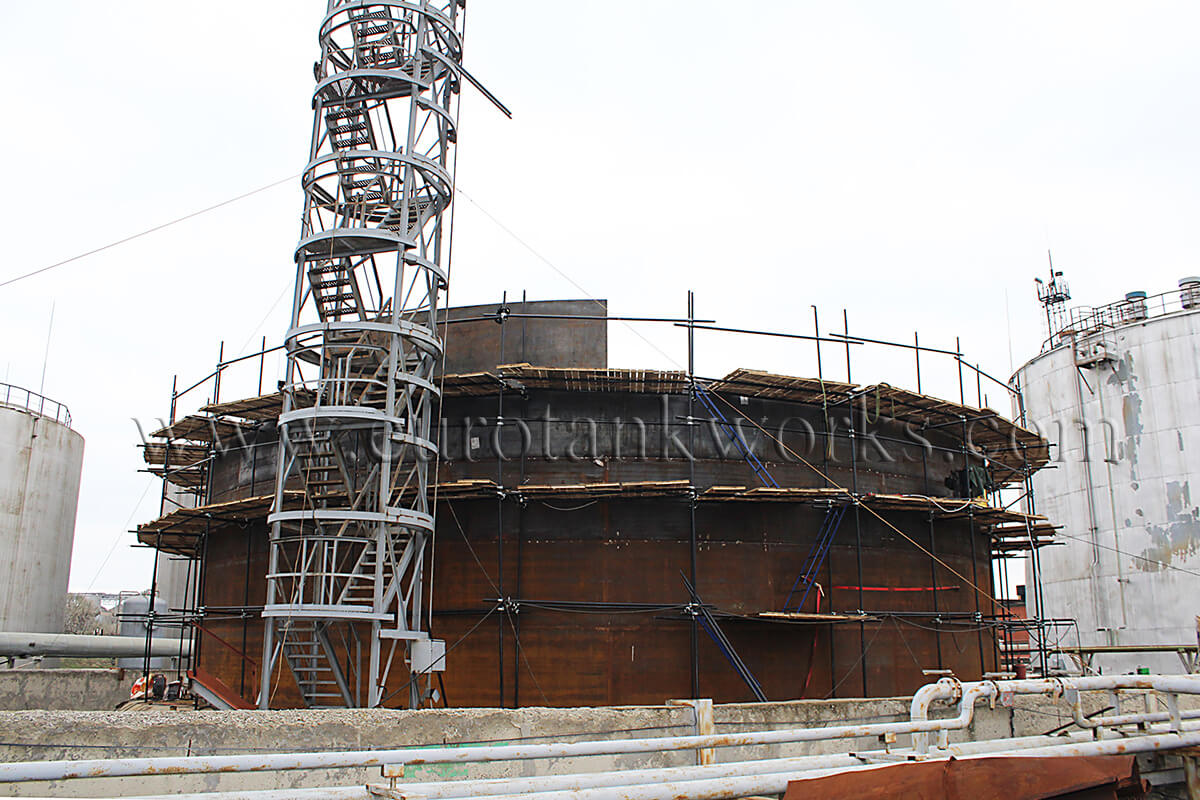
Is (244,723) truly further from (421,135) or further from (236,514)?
(421,135)

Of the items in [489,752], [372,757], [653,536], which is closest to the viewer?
[372,757]

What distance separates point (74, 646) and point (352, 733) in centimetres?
2443

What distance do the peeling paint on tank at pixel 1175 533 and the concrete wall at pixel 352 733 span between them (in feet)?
65.8

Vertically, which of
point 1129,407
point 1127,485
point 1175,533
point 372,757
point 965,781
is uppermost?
point 1129,407

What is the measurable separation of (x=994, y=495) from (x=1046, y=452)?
68.6 inches

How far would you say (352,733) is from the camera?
936 cm

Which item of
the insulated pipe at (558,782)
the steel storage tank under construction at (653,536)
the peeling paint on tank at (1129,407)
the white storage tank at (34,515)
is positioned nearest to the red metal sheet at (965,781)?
the insulated pipe at (558,782)

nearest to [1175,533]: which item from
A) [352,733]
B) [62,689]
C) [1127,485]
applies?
[1127,485]

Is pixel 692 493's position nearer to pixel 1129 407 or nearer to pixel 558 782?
pixel 558 782

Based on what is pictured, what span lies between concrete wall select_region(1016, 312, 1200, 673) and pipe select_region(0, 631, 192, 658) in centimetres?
2752

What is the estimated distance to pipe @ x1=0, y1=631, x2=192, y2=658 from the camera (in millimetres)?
27000

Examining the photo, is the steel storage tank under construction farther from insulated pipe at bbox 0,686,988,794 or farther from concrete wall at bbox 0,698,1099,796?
insulated pipe at bbox 0,686,988,794

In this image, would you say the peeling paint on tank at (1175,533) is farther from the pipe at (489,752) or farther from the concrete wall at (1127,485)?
the pipe at (489,752)

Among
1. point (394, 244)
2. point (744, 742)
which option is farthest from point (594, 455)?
point (744, 742)
